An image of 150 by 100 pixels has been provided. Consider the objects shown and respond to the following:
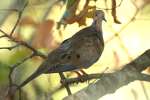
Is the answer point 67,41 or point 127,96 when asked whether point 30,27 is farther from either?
point 127,96

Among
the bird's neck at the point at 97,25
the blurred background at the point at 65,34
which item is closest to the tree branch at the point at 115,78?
the blurred background at the point at 65,34

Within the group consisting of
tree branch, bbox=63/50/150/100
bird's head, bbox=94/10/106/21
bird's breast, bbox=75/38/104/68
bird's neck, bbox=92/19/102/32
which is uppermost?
bird's head, bbox=94/10/106/21

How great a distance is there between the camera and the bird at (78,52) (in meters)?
1.76

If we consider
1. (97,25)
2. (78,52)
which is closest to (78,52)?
(78,52)

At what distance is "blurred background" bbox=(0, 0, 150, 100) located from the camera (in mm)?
1768

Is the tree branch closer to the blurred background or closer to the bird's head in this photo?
the blurred background

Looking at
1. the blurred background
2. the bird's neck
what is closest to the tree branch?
the blurred background

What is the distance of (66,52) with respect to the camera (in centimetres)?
177

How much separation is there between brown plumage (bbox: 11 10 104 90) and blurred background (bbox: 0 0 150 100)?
0.06 ft

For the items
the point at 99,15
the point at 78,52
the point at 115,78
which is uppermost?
the point at 99,15

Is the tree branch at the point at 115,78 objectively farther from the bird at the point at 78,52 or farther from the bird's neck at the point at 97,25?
the bird's neck at the point at 97,25

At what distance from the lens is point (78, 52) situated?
5.84ft

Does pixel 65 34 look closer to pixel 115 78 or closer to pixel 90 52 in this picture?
pixel 90 52

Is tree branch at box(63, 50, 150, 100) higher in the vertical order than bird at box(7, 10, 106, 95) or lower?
lower
